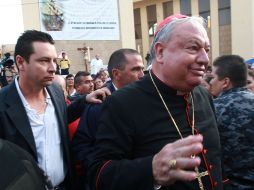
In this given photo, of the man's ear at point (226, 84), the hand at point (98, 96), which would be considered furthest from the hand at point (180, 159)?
the man's ear at point (226, 84)

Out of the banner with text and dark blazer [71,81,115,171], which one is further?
the banner with text

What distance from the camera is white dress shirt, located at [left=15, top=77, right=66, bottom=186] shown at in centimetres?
240

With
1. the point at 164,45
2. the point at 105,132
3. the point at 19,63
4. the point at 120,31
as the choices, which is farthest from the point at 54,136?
the point at 120,31

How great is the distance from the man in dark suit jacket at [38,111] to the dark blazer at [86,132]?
0.08 meters

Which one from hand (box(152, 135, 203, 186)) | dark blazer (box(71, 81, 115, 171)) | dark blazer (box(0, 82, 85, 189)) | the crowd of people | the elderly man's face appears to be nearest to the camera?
hand (box(152, 135, 203, 186))

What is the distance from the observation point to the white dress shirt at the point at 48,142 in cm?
240

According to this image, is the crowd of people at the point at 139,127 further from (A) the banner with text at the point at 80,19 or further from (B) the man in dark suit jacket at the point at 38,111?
(A) the banner with text at the point at 80,19

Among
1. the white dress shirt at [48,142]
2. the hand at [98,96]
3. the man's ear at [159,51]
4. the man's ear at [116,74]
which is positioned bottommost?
the white dress shirt at [48,142]

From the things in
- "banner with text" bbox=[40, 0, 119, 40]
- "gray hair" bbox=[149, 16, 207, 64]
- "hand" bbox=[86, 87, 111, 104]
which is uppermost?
"banner with text" bbox=[40, 0, 119, 40]

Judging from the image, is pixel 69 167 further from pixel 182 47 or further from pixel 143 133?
pixel 182 47

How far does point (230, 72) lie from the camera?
335 cm

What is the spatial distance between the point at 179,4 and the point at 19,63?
24674 mm

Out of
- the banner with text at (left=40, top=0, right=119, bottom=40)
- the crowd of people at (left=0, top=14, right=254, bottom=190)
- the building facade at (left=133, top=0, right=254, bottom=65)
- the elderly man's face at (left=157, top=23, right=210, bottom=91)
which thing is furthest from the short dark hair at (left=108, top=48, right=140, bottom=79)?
the building facade at (left=133, top=0, right=254, bottom=65)

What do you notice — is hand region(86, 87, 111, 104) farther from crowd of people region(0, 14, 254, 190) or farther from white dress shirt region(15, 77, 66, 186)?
white dress shirt region(15, 77, 66, 186)
